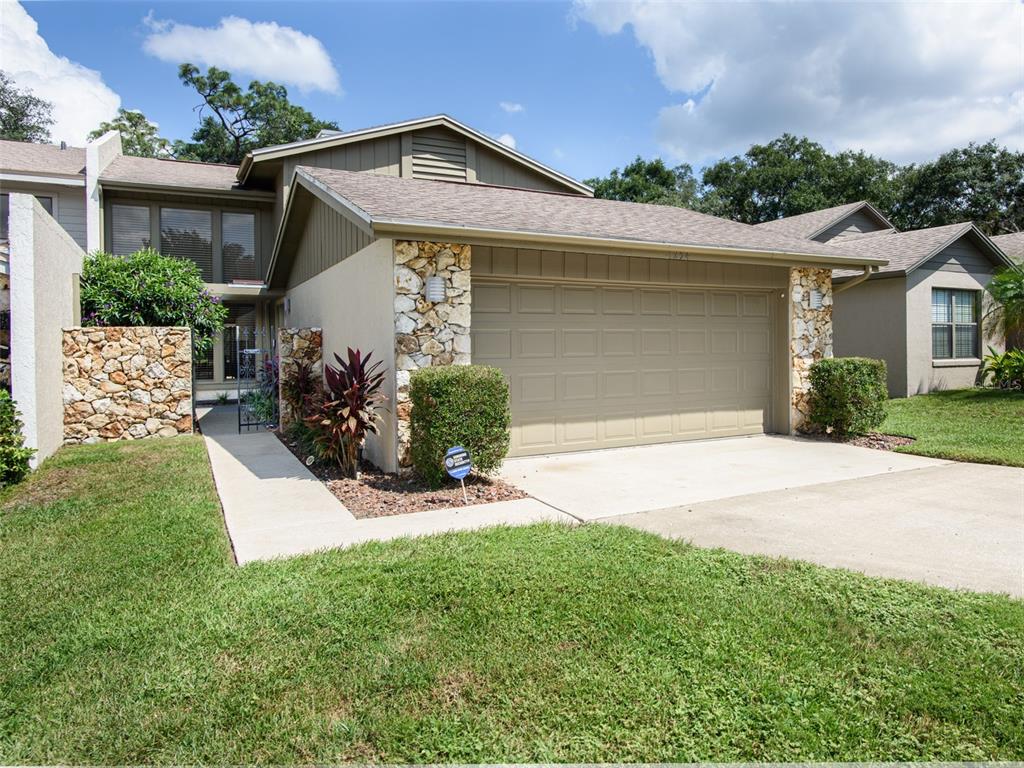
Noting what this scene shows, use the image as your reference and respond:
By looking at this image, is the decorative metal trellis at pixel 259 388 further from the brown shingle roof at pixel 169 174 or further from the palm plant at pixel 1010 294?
the palm plant at pixel 1010 294

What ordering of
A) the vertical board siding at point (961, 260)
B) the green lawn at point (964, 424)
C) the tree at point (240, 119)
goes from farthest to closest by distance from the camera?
the tree at point (240, 119) → the vertical board siding at point (961, 260) → the green lawn at point (964, 424)

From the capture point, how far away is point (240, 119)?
32.8 m

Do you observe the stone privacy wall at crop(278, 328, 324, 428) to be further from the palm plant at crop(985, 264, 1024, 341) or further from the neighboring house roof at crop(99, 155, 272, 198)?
the palm plant at crop(985, 264, 1024, 341)

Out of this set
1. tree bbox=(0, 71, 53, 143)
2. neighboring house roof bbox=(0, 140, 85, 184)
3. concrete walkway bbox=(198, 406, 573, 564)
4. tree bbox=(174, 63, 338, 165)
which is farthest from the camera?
tree bbox=(174, 63, 338, 165)

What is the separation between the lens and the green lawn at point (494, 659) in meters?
2.43

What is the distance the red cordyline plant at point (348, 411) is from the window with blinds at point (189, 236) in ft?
34.5

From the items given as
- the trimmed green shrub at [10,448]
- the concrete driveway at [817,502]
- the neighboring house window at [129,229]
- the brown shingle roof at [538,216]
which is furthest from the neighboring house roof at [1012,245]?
the neighboring house window at [129,229]

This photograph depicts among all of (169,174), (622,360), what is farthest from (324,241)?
(169,174)

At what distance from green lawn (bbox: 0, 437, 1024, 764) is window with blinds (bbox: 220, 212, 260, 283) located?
12770mm

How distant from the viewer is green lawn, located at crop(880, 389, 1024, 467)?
826 cm

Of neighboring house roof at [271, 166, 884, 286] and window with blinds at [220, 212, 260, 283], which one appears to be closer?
neighboring house roof at [271, 166, 884, 286]

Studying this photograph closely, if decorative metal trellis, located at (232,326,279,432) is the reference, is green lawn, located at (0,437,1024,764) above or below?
below

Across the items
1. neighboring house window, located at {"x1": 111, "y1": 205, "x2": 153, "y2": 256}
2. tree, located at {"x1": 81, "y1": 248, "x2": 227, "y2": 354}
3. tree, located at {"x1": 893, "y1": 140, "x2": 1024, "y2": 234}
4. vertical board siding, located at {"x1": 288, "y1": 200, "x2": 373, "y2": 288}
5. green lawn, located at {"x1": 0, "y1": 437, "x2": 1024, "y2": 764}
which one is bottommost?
green lawn, located at {"x1": 0, "y1": 437, "x2": 1024, "y2": 764}

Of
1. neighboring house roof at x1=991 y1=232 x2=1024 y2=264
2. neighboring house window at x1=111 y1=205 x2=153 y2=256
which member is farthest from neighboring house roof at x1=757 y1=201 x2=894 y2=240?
neighboring house window at x1=111 y1=205 x2=153 y2=256
